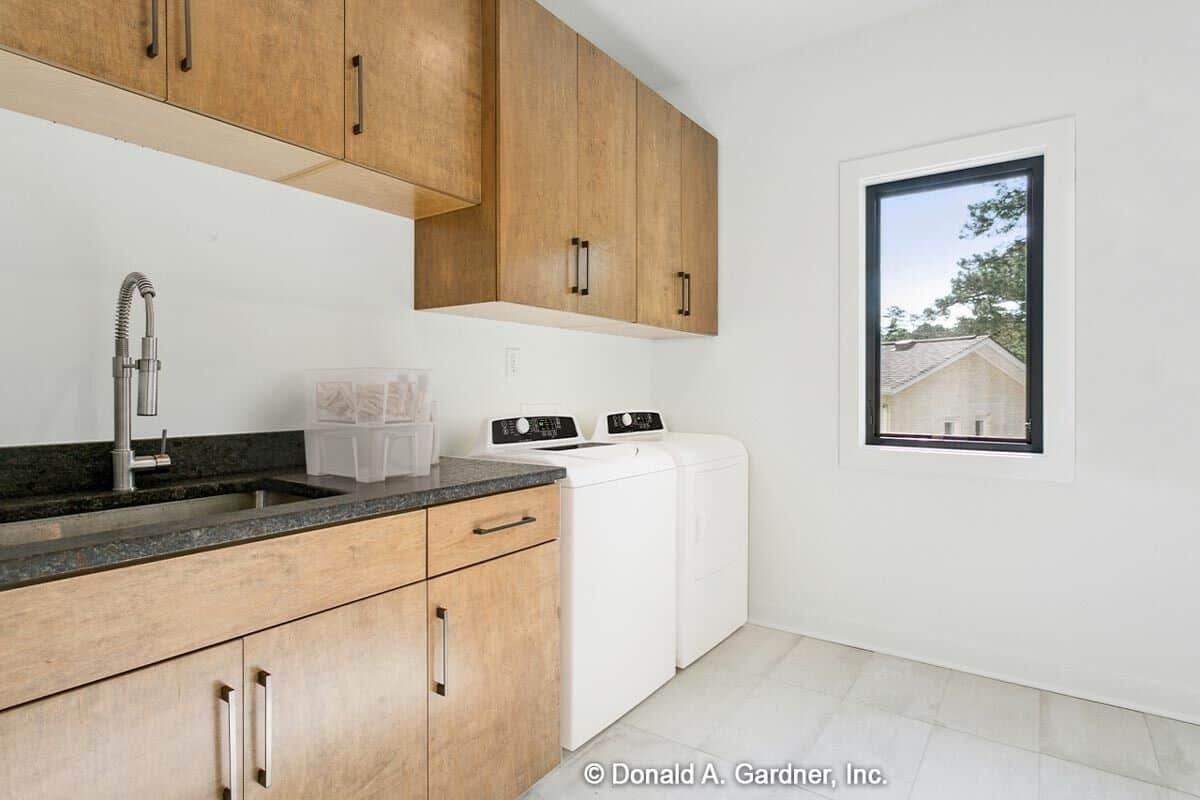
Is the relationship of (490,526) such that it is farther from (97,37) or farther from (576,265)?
(97,37)

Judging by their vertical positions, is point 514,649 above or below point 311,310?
below

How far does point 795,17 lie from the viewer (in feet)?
8.69

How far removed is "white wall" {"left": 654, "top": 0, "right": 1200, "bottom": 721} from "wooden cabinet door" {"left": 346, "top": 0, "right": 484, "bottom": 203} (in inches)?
62.1

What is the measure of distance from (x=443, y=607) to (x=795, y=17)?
8.62ft

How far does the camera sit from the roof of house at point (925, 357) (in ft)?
8.25

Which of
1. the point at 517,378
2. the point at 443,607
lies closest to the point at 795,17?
the point at 517,378

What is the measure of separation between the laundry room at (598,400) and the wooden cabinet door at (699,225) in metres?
0.03

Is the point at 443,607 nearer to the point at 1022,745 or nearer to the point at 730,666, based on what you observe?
the point at 730,666

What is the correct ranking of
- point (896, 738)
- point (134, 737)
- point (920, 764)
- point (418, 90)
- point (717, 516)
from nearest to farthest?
point (134, 737) → point (418, 90) → point (920, 764) → point (896, 738) → point (717, 516)

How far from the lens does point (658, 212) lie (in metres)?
2.70

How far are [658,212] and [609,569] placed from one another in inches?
58.7

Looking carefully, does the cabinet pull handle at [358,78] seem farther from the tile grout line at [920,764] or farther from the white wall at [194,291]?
the tile grout line at [920,764]

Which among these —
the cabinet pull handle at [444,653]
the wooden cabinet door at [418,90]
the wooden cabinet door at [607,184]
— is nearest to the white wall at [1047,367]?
the wooden cabinet door at [607,184]

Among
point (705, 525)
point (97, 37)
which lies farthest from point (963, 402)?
point (97, 37)
